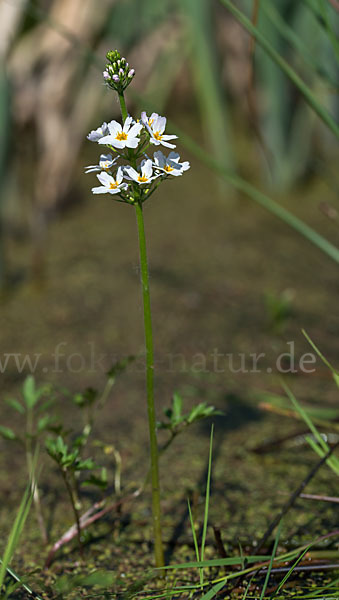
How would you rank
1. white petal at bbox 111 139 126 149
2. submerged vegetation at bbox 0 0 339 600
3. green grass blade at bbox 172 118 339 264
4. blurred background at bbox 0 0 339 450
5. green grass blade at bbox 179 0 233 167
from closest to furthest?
1. white petal at bbox 111 139 126 149
2. submerged vegetation at bbox 0 0 339 600
3. green grass blade at bbox 172 118 339 264
4. blurred background at bbox 0 0 339 450
5. green grass blade at bbox 179 0 233 167

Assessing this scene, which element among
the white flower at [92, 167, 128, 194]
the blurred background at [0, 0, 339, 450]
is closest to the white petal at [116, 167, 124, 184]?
the white flower at [92, 167, 128, 194]

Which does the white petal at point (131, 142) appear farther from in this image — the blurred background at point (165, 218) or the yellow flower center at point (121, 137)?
the blurred background at point (165, 218)

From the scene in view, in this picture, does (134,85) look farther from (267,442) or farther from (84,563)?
(84,563)

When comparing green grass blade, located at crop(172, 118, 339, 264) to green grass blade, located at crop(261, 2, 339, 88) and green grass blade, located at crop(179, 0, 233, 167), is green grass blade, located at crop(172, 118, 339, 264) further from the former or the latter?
green grass blade, located at crop(179, 0, 233, 167)

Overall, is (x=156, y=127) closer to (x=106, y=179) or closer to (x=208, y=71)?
(x=106, y=179)

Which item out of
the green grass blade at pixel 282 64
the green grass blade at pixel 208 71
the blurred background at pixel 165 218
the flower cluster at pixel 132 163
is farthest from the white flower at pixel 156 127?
the green grass blade at pixel 208 71

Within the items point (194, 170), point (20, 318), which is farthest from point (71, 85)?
point (20, 318)

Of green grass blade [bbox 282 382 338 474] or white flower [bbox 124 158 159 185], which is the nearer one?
white flower [bbox 124 158 159 185]

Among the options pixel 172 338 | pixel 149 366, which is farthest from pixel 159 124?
pixel 172 338
